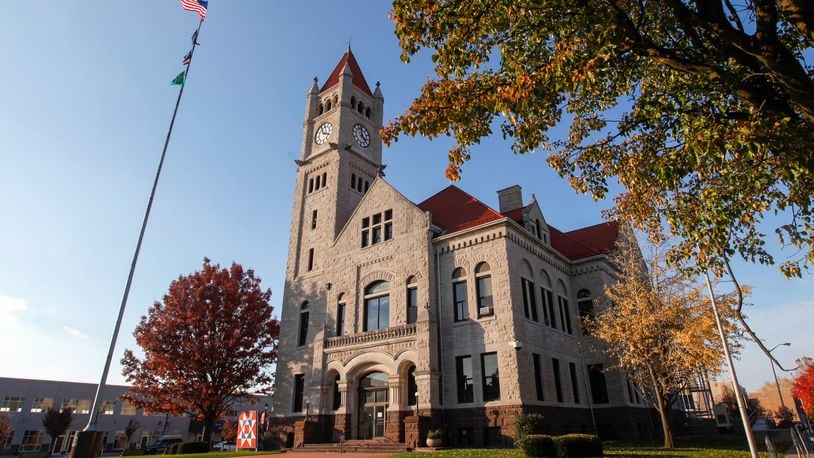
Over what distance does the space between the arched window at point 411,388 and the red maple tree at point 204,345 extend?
48.3 ft

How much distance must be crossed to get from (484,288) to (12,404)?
6192cm

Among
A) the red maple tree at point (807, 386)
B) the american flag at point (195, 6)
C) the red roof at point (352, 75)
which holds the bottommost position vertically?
the red maple tree at point (807, 386)

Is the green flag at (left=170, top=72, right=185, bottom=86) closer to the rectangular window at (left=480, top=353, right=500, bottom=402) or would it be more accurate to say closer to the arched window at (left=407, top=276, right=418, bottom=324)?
the arched window at (left=407, top=276, right=418, bottom=324)

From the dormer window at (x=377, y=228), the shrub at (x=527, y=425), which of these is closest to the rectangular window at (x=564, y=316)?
the shrub at (x=527, y=425)

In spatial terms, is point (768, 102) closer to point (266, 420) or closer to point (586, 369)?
point (586, 369)

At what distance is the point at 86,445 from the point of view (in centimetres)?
1229

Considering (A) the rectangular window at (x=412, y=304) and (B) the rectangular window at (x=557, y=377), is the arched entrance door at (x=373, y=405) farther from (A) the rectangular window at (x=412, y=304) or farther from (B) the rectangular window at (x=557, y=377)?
(B) the rectangular window at (x=557, y=377)

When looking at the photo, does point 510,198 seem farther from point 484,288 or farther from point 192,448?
point 192,448

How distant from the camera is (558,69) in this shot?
853cm

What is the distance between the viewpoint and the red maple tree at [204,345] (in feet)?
106

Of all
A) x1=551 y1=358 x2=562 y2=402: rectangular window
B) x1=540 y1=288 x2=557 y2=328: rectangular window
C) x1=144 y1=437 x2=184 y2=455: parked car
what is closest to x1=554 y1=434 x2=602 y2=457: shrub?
x1=551 y1=358 x2=562 y2=402: rectangular window

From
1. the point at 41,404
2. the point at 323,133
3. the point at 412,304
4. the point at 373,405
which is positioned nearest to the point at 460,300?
the point at 412,304

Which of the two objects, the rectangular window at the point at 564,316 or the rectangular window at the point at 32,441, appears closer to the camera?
the rectangular window at the point at 564,316

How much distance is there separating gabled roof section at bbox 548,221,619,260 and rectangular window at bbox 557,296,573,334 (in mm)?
3626
